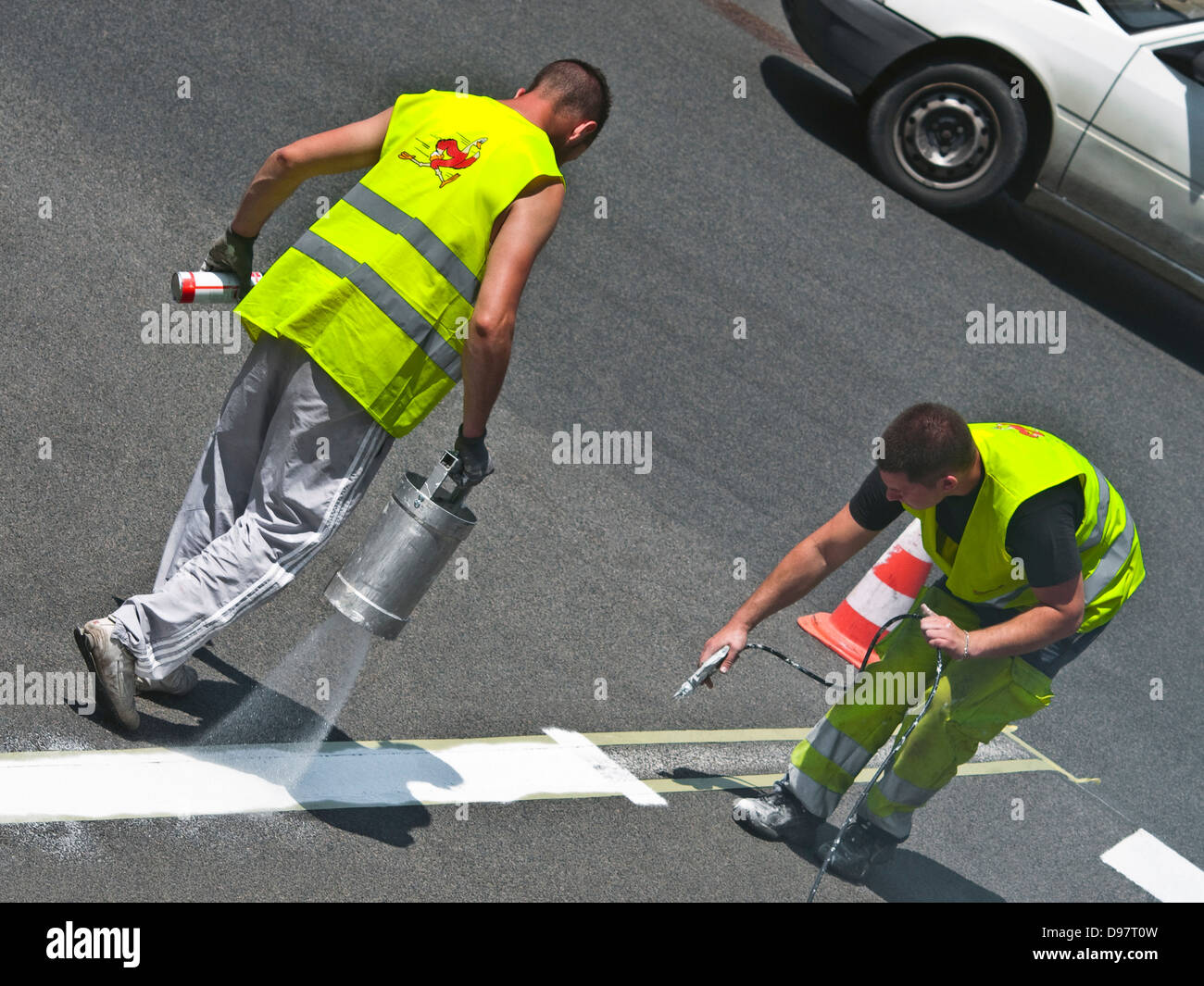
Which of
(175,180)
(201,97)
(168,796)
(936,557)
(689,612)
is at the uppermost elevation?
(201,97)

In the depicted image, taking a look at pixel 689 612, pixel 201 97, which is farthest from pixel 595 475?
pixel 201 97

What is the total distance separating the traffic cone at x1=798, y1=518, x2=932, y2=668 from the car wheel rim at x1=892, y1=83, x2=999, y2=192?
11.2 feet

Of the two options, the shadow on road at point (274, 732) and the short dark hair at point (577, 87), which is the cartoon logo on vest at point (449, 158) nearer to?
the short dark hair at point (577, 87)

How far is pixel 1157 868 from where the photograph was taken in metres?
5.36

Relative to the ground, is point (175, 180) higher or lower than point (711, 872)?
higher

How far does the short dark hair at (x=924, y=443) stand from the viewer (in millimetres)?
3992

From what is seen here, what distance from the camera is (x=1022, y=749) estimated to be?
5793 mm

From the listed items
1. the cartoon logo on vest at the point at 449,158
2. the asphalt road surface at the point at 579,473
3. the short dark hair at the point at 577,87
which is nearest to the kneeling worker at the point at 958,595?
the asphalt road surface at the point at 579,473

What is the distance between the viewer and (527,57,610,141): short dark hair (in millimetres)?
4016

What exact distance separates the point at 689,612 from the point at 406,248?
2370 millimetres

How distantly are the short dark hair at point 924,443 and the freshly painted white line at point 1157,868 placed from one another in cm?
221

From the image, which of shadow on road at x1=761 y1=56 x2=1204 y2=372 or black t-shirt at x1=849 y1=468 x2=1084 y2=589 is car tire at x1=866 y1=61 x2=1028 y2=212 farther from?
black t-shirt at x1=849 y1=468 x2=1084 y2=589

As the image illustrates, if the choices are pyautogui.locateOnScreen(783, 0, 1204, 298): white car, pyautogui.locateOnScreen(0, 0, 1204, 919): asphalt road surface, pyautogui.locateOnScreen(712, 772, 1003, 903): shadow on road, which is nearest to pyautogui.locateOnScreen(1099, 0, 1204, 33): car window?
pyautogui.locateOnScreen(783, 0, 1204, 298): white car
